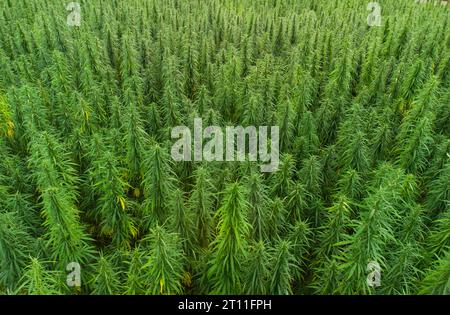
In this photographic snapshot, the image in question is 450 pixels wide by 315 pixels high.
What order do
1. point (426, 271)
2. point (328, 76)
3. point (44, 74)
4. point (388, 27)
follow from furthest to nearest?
point (388, 27) < point (328, 76) < point (44, 74) < point (426, 271)

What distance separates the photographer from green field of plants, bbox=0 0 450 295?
11.7 feet

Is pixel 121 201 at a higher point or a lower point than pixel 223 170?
lower

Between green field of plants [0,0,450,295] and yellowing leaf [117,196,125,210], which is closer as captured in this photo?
green field of plants [0,0,450,295]

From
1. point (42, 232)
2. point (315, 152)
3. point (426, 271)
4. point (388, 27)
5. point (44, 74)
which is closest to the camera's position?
point (426, 271)

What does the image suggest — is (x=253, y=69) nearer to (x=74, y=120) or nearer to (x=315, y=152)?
(x=315, y=152)

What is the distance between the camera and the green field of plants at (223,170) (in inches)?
141

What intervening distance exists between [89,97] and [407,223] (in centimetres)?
585

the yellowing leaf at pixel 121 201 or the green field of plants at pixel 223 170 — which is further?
the yellowing leaf at pixel 121 201

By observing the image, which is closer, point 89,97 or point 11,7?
point 89,97

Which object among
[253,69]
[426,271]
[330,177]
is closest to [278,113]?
[330,177]

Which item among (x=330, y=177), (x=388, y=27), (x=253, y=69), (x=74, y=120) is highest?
(x=388, y=27)

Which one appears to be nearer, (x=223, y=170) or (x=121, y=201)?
(x=121, y=201)

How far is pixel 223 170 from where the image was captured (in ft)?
15.6
